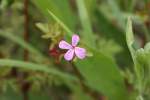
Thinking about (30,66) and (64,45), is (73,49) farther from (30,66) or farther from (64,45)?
(30,66)

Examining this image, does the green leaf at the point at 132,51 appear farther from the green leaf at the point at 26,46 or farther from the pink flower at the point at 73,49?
the green leaf at the point at 26,46

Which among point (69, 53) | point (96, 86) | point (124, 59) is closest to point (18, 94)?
point (96, 86)

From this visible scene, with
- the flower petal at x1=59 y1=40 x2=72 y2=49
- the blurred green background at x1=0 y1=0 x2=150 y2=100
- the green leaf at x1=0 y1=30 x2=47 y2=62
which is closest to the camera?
the flower petal at x1=59 y1=40 x2=72 y2=49

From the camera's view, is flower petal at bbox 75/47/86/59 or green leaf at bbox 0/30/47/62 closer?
flower petal at bbox 75/47/86/59

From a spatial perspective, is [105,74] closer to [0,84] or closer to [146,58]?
[146,58]

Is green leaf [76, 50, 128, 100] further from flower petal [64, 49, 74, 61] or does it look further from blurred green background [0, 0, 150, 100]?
flower petal [64, 49, 74, 61]

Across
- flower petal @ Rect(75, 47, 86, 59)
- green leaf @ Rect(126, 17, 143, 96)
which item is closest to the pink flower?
flower petal @ Rect(75, 47, 86, 59)
